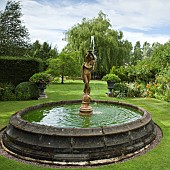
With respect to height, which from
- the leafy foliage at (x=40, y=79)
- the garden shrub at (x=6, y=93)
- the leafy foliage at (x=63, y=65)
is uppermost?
the leafy foliage at (x=63, y=65)

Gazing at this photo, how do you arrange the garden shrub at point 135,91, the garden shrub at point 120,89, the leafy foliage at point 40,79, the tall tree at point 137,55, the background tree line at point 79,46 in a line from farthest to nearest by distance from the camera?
the tall tree at point 137,55 < the background tree line at point 79,46 < the garden shrub at point 135,91 < the garden shrub at point 120,89 < the leafy foliage at point 40,79

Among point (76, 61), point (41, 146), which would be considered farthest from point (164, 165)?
point (76, 61)

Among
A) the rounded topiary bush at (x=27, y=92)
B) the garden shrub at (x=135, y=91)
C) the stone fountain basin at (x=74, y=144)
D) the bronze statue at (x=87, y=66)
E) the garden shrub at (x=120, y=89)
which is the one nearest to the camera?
the stone fountain basin at (x=74, y=144)

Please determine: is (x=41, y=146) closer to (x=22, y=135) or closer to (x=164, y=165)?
(x=22, y=135)

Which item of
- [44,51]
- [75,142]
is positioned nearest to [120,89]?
[75,142]

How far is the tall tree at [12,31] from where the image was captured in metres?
23.3

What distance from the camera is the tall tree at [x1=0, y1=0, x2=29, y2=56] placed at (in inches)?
917

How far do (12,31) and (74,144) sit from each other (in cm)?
2132

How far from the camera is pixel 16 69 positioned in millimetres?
14742

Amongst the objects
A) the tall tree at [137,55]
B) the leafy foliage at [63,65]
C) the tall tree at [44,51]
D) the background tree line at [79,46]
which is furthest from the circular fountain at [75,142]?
the tall tree at [137,55]

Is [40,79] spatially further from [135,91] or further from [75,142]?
[75,142]

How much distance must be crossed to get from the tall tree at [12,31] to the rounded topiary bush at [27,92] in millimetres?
11085

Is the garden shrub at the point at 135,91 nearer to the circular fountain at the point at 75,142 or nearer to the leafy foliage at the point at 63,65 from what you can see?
the circular fountain at the point at 75,142

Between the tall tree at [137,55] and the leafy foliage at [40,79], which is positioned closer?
the leafy foliage at [40,79]
